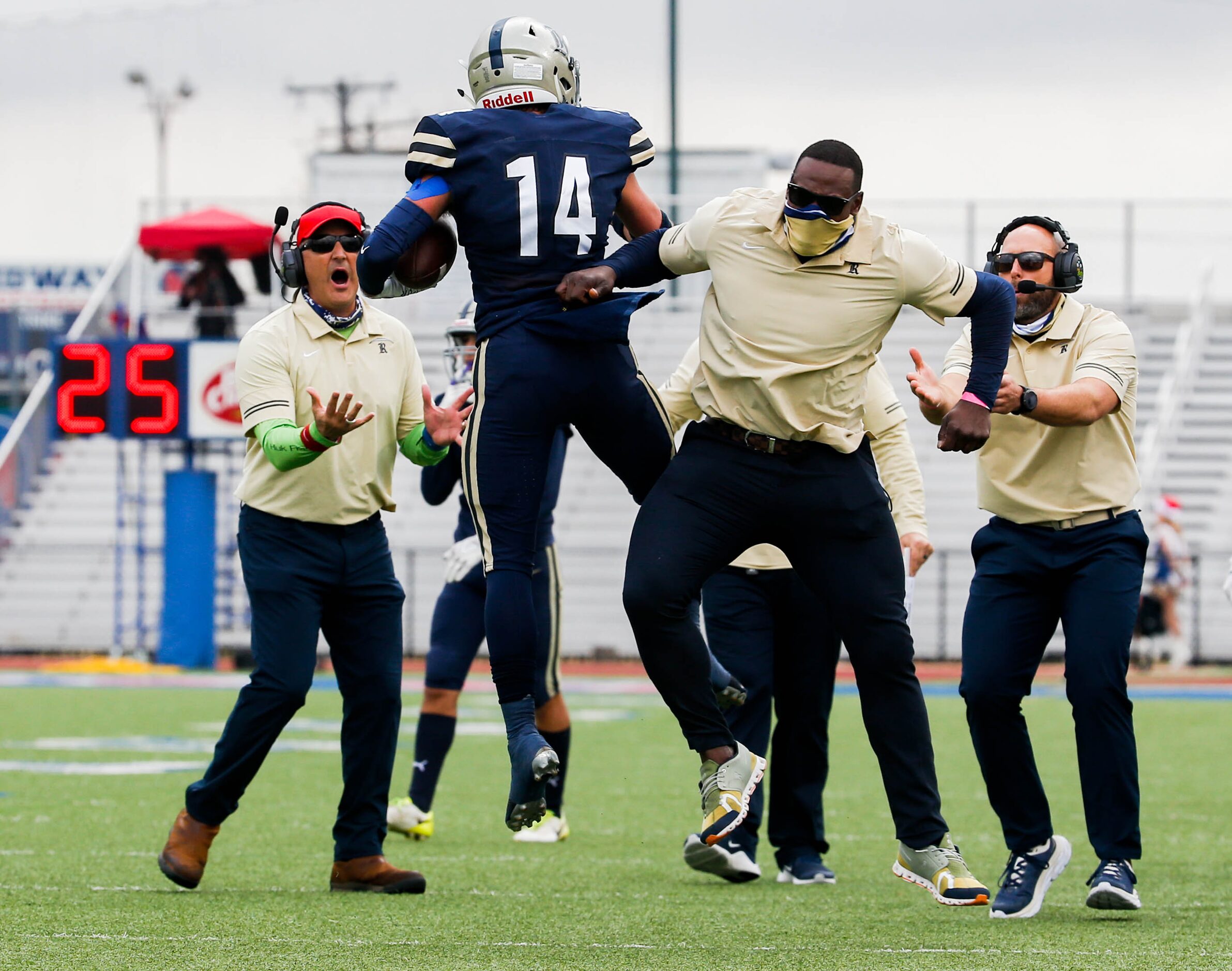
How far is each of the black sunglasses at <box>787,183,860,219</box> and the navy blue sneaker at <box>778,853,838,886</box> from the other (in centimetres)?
266

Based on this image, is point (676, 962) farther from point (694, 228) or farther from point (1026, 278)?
point (1026, 278)

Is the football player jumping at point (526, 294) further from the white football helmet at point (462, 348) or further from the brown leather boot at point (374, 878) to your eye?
the white football helmet at point (462, 348)

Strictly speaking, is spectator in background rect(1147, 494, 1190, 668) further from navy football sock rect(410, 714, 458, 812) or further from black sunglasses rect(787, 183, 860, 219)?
black sunglasses rect(787, 183, 860, 219)

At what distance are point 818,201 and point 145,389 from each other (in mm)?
14382

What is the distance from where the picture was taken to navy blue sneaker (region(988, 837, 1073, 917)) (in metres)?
6.12

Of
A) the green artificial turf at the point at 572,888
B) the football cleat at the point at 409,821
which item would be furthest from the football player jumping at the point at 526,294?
the football cleat at the point at 409,821

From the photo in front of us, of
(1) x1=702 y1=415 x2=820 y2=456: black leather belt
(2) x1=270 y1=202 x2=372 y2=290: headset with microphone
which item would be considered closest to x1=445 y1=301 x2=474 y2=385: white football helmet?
(2) x1=270 y1=202 x2=372 y2=290: headset with microphone

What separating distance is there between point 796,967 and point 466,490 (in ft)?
5.60

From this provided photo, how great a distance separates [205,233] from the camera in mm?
20828

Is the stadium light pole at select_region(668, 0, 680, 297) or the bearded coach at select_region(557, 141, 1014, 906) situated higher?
the stadium light pole at select_region(668, 0, 680, 297)

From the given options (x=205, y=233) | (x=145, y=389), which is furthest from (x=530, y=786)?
(x=205, y=233)

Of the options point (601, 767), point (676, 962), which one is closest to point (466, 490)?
point (676, 962)

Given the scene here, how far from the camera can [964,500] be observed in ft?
75.9

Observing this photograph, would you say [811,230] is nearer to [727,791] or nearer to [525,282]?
[525,282]
